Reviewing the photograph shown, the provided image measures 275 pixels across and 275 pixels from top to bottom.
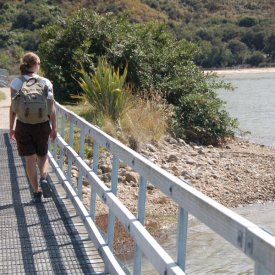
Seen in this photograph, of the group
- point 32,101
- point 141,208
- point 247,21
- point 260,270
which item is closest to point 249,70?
point 247,21

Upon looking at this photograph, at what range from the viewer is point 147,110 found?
17953 mm

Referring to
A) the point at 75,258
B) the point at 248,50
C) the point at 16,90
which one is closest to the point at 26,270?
the point at 75,258

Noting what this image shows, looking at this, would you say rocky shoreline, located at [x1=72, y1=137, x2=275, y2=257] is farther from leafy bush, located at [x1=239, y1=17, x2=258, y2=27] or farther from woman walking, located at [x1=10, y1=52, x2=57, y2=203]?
leafy bush, located at [x1=239, y1=17, x2=258, y2=27]

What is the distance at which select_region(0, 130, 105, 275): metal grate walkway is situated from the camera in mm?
6195

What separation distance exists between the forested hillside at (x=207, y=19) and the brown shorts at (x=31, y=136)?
62976 millimetres

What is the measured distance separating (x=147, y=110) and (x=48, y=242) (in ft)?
36.7

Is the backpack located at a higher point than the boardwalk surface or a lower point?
higher

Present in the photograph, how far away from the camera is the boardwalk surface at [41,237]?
6203 mm

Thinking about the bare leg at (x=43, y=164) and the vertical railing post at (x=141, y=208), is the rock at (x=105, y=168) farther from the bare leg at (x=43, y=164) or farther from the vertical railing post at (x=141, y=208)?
the vertical railing post at (x=141, y=208)

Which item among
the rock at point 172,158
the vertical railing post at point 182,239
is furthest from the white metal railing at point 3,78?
the vertical railing post at point 182,239

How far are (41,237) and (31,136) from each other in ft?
4.29

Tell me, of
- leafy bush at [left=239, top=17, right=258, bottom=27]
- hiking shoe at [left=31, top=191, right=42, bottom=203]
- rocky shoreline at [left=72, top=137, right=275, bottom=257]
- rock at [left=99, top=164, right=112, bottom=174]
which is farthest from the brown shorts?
leafy bush at [left=239, top=17, right=258, bottom=27]

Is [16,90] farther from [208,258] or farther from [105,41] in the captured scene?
[105,41]

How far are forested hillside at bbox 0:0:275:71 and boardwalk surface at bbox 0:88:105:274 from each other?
206 feet
